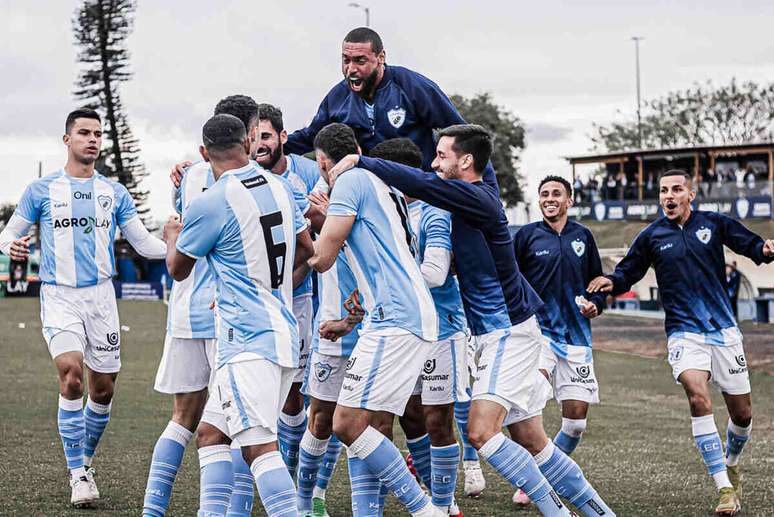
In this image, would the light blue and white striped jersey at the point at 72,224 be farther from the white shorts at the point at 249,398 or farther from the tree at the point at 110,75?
the tree at the point at 110,75

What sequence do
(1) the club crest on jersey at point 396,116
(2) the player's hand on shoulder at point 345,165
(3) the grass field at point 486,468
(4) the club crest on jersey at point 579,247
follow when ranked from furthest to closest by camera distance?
1. (4) the club crest on jersey at point 579,247
2. (3) the grass field at point 486,468
3. (1) the club crest on jersey at point 396,116
4. (2) the player's hand on shoulder at point 345,165

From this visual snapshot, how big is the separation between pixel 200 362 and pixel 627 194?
150 ft

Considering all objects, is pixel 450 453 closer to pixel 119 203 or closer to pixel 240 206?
pixel 240 206

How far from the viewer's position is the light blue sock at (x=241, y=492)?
640 cm

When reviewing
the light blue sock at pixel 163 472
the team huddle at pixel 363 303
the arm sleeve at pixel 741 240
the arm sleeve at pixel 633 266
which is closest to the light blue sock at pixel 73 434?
the team huddle at pixel 363 303

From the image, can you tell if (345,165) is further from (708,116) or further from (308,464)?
(708,116)

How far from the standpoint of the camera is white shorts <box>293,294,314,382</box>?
7.98 m

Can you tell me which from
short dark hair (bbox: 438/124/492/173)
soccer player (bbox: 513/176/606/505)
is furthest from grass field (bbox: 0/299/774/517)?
short dark hair (bbox: 438/124/492/173)

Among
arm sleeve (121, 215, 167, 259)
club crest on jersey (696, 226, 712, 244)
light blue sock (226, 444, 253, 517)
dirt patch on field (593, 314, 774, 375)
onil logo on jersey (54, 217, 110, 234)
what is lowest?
dirt patch on field (593, 314, 774, 375)

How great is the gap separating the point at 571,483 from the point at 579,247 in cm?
267

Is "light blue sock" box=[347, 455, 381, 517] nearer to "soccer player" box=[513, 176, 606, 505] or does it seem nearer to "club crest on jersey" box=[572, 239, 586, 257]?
"soccer player" box=[513, 176, 606, 505]

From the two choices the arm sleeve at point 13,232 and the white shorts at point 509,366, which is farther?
the arm sleeve at point 13,232

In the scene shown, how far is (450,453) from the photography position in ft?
24.2

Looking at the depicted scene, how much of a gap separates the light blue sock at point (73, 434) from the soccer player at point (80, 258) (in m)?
0.05
